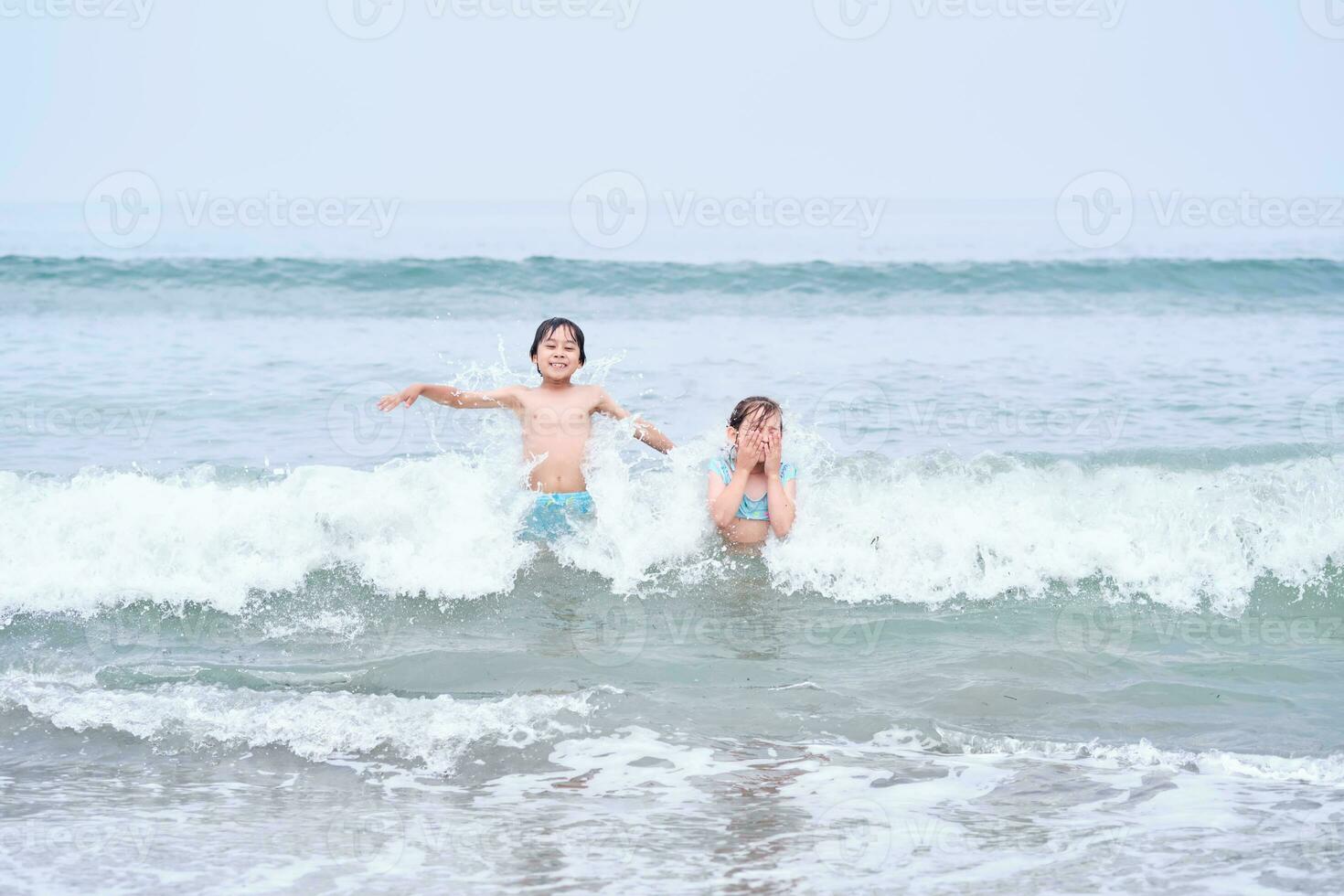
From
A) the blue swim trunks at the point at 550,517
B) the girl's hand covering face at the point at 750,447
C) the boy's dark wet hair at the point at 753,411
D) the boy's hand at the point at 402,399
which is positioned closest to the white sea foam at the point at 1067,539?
the girl's hand covering face at the point at 750,447

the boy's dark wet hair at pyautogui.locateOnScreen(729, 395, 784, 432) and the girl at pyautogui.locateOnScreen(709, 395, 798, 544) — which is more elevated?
the boy's dark wet hair at pyautogui.locateOnScreen(729, 395, 784, 432)

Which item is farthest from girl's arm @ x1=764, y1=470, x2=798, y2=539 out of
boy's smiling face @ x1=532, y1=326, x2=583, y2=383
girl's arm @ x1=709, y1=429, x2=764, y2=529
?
boy's smiling face @ x1=532, y1=326, x2=583, y2=383

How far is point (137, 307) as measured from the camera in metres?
17.0

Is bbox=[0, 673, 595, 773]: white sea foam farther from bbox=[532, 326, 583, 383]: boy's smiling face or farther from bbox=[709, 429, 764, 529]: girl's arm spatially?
bbox=[532, 326, 583, 383]: boy's smiling face

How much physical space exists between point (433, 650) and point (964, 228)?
24592 millimetres

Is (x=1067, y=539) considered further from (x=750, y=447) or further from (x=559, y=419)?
(x=559, y=419)

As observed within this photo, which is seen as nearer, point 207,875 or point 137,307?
point 207,875

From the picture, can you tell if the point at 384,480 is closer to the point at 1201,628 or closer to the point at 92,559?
the point at 92,559

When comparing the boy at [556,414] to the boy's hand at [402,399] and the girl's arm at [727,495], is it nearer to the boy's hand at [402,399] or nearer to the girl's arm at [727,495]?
the boy's hand at [402,399]

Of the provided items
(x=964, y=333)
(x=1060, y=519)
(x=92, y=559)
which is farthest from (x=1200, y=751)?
(x=964, y=333)

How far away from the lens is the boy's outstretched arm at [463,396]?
22.2ft

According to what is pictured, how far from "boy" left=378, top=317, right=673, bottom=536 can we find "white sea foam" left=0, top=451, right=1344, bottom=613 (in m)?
0.13

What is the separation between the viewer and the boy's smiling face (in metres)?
7.20

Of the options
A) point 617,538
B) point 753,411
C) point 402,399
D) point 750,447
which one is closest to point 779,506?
point 750,447
